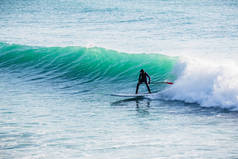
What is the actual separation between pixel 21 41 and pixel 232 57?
18382mm

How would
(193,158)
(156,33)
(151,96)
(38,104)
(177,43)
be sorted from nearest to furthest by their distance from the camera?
1. (193,158)
2. (38,104)
3. (151,96)
4. (177,43)
5. (156,33)

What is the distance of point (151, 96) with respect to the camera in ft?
56.0

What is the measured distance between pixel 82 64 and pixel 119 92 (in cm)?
727

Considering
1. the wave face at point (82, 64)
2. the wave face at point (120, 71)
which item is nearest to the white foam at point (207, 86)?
the wave face at point (120, 71)

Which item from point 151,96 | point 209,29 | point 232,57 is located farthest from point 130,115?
point 209,29

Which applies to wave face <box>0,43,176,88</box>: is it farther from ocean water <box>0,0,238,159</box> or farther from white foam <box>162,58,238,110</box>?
white foam <box>162,58,238,110</box>

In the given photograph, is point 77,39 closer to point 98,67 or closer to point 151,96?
point 98,67

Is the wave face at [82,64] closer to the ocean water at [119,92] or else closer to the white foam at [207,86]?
the ocean water at [119,92]

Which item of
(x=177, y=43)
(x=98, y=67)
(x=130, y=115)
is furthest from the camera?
(x=177, y=43)

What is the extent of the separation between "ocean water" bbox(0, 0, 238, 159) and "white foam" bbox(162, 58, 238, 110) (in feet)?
0.15

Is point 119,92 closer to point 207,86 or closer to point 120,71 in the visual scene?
point 207,86

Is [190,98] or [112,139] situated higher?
[190,98]

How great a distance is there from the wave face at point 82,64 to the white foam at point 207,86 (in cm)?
252

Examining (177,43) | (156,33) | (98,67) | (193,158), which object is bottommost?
(193,158)
